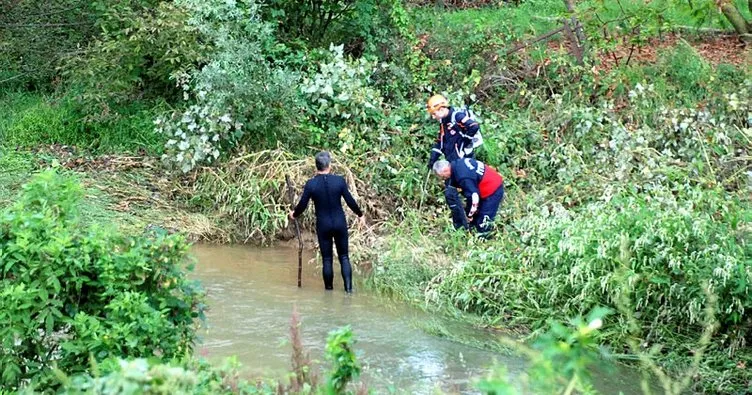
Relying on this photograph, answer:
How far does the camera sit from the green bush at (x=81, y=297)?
17.5 ft

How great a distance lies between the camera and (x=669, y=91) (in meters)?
14.1

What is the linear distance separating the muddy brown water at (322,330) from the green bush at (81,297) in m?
1.31

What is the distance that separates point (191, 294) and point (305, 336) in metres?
2.97

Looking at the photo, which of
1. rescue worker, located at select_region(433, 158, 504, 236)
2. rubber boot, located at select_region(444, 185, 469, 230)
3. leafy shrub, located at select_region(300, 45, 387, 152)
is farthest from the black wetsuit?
leafy shrub, located at select_region(300, 45, 387, 152)

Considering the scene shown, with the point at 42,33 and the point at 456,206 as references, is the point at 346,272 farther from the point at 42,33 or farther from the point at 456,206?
the point at 42,33

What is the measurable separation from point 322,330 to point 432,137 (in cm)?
539

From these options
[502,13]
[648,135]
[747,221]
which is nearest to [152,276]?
[747,221]

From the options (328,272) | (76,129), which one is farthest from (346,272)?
(76,129)

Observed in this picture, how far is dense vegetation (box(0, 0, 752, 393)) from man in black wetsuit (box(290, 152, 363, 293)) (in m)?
0.59

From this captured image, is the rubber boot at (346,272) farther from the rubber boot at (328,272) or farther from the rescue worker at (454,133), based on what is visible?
the rescue worker at (454,133)

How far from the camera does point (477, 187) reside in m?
11.0

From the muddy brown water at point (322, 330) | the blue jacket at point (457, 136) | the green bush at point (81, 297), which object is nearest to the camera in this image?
the green bush at point (81, 297)

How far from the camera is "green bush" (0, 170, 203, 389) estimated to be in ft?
17.5

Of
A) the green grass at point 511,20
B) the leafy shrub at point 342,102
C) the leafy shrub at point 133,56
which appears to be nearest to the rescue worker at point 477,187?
the leafy shrub at point 342,102
